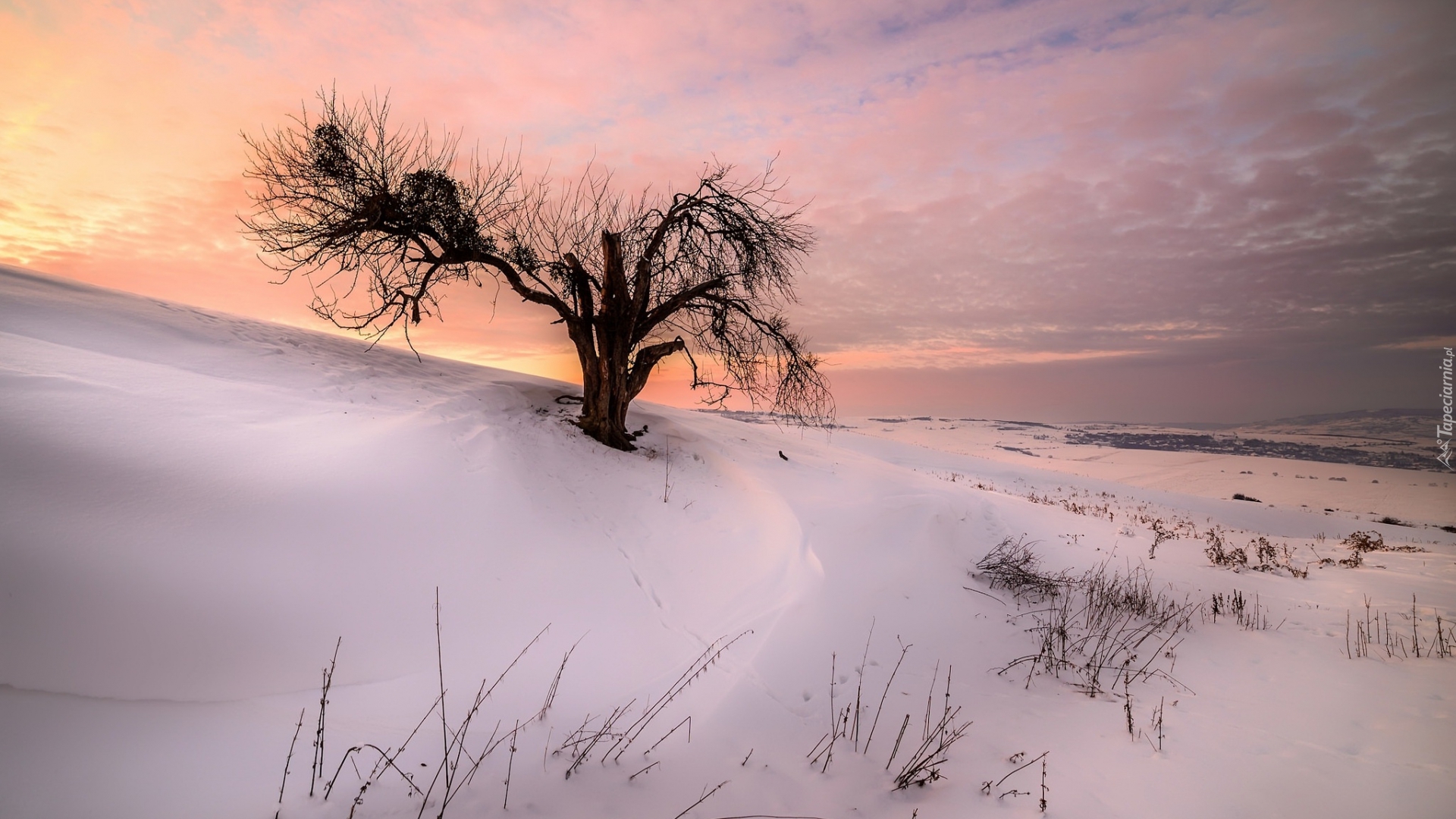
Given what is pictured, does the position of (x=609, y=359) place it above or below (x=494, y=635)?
above

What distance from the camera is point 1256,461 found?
36.7 metres

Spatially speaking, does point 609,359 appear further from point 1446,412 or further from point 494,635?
point 1446,412

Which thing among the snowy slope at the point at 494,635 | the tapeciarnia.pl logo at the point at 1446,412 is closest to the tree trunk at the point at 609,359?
the snowy slope at the point at 494,635

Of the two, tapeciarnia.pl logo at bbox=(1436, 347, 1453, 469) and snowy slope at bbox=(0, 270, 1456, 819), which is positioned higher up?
tapeciarnia.pl logo at bbox=(1436, 347, 1453, 469)

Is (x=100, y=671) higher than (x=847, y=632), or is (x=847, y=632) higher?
(x=100, y=671)

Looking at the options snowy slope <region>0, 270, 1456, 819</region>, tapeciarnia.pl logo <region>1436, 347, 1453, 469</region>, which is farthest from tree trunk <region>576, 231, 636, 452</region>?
tapeciarnia.pl logo <region>1436, 347, 1453, 469</region>

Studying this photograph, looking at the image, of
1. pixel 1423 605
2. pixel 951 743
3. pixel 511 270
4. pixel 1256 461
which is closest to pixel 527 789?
pixel 951 743

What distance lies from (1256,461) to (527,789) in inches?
1931

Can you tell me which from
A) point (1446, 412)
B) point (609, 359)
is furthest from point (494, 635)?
point (1446, 412)

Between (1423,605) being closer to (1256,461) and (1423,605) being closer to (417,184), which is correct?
(417,184)

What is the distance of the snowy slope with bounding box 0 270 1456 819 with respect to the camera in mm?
3088

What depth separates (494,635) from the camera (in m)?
4.67

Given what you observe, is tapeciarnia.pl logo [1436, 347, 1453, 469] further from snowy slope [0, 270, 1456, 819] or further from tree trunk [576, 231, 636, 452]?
tree trunk [576, 231, 636, 452]

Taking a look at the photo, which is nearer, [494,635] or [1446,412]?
[494,635]
